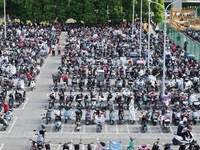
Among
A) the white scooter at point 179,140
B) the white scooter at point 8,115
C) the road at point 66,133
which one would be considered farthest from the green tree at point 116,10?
the white scooter at point 179,140

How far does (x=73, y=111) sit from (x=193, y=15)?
68166mm

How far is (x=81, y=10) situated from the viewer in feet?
300

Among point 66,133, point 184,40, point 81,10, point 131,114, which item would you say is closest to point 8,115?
point 66,133

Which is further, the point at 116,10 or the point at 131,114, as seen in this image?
the point at 116,10

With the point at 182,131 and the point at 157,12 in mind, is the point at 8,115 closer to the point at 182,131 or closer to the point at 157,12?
the point at 182,131

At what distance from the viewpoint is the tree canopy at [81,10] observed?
91188mm

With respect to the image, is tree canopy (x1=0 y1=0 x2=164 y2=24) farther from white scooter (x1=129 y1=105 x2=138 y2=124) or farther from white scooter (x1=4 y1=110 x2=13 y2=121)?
white scooter (x1=4 y1=110 x2=13 y2=121)

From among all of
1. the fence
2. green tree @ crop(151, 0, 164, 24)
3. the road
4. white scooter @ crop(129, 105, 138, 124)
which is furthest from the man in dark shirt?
green tree @ crop(151, 0, 164, 24)

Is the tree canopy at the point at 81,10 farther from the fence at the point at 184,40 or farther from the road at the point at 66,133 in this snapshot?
the road at the point at 66,133

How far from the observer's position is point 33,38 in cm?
7200

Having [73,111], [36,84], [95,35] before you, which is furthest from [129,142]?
[95,35]

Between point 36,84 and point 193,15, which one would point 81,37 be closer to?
point 36,84

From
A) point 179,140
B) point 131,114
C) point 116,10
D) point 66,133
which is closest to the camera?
point 179,140

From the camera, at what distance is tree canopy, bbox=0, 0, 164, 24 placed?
9119 centimetres
